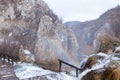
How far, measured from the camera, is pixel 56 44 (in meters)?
70.7

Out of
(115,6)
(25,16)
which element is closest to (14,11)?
(25,16)

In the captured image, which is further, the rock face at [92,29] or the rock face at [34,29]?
the rock face at [92,29]

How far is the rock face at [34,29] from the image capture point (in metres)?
63.1

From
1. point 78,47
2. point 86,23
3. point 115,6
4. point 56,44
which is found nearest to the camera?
point 56,44

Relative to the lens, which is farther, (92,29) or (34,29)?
(92,29)

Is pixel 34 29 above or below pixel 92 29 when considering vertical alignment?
below

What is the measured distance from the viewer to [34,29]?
67125 mm

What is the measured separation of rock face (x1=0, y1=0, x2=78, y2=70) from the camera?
6306 centimetres

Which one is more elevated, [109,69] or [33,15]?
[33,15]

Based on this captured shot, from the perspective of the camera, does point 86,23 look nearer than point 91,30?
No

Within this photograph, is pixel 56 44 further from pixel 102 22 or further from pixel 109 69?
pixel 109 69

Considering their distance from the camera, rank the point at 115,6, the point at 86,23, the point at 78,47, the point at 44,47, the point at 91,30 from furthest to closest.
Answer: the point at 86,23, the point at 91,30, the point at 78,47, the point at 115,6, the point at 44,47

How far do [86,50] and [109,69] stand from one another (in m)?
72.5

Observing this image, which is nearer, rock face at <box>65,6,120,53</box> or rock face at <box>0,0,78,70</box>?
rock face at <box>0,0,78,70</box>
